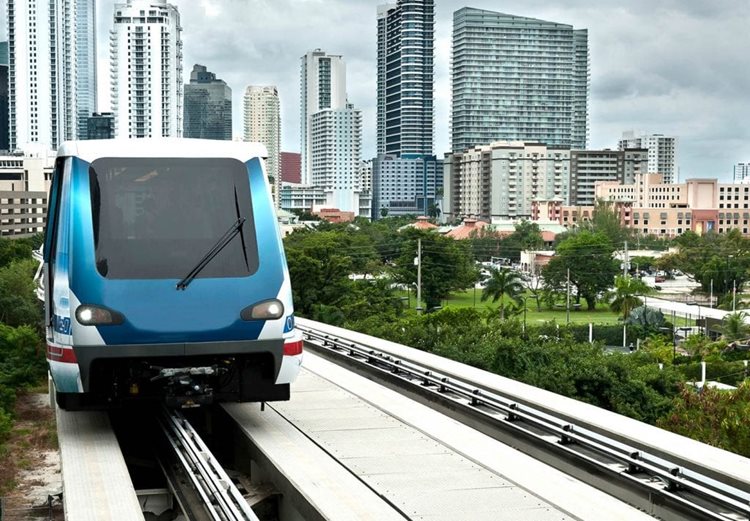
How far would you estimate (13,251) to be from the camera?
59.8 m

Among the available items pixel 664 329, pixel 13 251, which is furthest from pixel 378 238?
pixel 13 251

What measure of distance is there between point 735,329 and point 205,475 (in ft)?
178

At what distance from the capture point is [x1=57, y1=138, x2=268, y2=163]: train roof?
949 centimetres

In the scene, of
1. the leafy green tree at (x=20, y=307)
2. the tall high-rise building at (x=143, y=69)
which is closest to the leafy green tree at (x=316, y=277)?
the leafy green tree at (x=20, y=307)

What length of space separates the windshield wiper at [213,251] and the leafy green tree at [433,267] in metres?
76.0

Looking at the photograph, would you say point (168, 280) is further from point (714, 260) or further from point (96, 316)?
point (714, 260)

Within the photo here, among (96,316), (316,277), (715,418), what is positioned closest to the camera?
(96,316)

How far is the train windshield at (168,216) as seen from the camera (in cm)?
912

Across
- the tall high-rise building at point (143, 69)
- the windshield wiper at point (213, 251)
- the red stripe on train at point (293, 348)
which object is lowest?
the red stripe on train at point (293, 348)

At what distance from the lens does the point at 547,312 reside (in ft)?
295

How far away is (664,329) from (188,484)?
63.6 metres

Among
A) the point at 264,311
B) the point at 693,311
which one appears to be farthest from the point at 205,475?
the point at 693,311

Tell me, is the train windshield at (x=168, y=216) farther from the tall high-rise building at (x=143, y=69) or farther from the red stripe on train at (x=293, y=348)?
the tall high-rise building at (x=143, y=69)

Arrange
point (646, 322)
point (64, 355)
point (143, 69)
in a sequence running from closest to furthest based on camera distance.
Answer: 1. point (64, 355)
2. point (646, 322)
3. point (143, 69)
